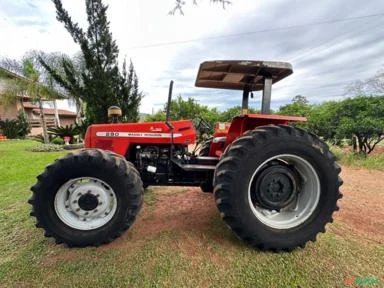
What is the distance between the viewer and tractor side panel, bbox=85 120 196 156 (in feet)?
9.07

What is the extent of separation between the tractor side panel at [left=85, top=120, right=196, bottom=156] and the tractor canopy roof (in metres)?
0.69

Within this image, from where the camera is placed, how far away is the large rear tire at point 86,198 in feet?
7.09

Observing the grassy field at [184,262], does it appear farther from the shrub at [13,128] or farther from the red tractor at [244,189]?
the shrub at [13,128]

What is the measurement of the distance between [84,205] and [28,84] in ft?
47.5

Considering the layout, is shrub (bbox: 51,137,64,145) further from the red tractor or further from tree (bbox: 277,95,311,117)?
the red tractor

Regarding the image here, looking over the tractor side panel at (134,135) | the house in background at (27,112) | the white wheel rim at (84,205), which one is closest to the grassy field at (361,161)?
the tractor side panel at (134,135)

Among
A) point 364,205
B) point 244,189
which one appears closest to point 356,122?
point 364,205

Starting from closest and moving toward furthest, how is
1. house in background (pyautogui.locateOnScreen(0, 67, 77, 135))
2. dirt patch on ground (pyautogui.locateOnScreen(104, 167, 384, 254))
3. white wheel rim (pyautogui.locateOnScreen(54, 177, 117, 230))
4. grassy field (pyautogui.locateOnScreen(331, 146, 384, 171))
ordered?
1. white wheel rim (pyautogui.locateOnScreen(54, 177, 117, 230))
2. dirt patch on ground (pyautogui.locateOnScreen(104, 167, 384, 254))
3. grassy field (pyautogui.locateOnScreen(331, 146, 384, 171))
4. house in background (pyautogui.locateOnScreen(0, 67, 77, 135))

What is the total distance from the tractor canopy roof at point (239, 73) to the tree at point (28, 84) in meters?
12.2

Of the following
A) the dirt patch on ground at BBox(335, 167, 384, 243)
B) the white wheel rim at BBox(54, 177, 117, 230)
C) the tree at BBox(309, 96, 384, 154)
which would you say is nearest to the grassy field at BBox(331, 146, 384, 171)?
the tree at BBox(309, 96, 384, 154)

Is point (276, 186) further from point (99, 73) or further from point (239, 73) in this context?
point (99, 73)

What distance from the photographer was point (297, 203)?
7.97 ft

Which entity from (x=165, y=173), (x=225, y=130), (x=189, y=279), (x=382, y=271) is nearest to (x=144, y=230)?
(x=165, y=173)

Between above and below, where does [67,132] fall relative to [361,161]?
below
